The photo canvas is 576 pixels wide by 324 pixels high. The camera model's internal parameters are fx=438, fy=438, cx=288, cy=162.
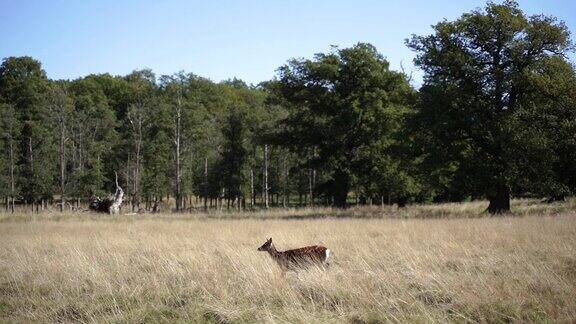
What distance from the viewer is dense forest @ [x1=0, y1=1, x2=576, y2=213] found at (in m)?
20.5

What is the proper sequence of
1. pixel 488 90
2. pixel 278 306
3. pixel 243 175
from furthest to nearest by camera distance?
pixel 243 175 < pixel 488 90 < pixel 278 306

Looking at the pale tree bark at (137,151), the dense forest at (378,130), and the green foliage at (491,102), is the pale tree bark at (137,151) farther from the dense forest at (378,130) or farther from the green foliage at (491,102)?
the green foliage at (491,102)

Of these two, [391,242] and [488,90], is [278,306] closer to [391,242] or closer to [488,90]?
[391,242]

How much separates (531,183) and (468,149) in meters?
3.35

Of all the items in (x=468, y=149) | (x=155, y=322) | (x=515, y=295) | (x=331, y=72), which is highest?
(x=331, y=72)

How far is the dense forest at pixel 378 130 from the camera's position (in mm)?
20453

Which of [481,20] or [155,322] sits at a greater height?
[481,20]

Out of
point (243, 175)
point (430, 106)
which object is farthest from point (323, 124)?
point (243, 175)

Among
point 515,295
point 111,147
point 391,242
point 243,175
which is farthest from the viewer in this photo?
point 111,147

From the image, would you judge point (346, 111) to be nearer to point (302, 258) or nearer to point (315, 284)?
point (302, 258)

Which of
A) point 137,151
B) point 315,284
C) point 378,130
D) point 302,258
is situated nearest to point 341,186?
point 378,130

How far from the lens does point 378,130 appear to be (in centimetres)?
2966

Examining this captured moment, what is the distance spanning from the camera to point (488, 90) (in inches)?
853

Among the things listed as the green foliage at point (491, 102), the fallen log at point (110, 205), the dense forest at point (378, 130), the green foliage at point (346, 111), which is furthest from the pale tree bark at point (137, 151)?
the green foliage at point (491, 102)
